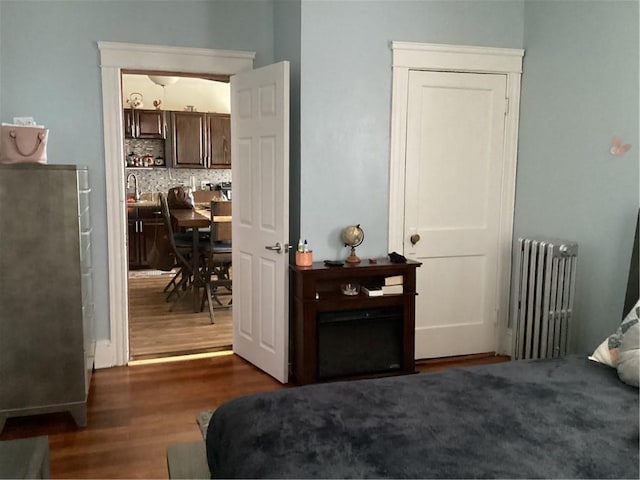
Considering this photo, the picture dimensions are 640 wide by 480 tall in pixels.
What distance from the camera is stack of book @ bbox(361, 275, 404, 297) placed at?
3.66 metres

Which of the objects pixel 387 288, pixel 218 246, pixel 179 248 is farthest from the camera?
pixel 179 248

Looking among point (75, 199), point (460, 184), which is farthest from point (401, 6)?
point (75, 199)

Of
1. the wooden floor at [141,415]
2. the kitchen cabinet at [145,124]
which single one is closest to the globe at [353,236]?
the wooden floor at [141,415]

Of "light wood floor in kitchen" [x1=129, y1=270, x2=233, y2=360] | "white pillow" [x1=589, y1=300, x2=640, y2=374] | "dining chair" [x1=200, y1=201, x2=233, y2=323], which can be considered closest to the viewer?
"white pillow" [x1=589, y1=300, x2=640, y2=374]

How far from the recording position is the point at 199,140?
25.9 feet

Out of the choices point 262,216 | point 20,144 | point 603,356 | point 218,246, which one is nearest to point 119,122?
point 20,144

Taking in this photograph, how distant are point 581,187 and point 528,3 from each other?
1430 mm

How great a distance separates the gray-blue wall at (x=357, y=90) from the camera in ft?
11.3

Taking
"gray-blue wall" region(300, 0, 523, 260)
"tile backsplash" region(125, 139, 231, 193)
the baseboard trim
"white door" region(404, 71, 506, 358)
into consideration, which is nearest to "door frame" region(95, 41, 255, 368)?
the baseboard trim

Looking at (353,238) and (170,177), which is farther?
(170,177)

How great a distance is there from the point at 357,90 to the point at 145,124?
474cm

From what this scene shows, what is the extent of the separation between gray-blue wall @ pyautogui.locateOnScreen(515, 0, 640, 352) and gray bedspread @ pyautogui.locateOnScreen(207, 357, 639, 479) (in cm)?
121

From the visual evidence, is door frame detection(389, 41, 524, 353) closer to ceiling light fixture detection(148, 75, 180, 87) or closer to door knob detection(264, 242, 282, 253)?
door knob detection(264, 242, 282, 253)

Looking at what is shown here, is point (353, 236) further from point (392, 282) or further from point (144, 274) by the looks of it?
point (144, 274)
